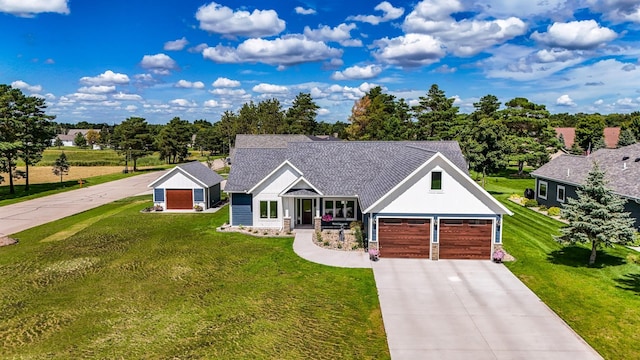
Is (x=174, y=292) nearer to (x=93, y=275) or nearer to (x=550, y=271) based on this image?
(x=93, y=275)

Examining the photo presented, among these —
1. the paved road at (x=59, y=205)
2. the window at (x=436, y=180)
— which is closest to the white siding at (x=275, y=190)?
the window at (x=436, y=180)

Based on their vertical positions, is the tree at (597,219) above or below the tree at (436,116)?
below

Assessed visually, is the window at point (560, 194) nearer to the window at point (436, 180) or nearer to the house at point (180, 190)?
the window at point (436, 180)

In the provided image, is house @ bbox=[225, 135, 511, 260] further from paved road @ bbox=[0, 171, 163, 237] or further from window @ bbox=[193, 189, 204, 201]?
paved road @ bbox=[0, 171, 163, 237]

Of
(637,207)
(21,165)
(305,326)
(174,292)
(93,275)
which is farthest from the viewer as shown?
(21,165)

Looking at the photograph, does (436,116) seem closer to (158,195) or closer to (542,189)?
(542,189)

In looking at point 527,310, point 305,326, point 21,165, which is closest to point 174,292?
point 305,326
